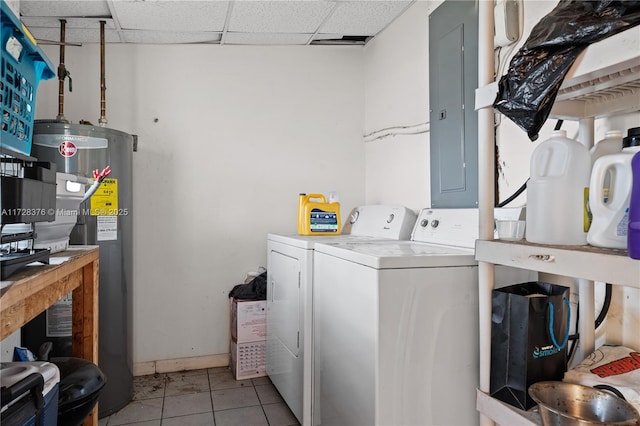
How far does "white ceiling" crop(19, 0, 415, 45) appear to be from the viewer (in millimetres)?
2475

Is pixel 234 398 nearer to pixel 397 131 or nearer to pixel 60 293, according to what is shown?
pixel 60 293

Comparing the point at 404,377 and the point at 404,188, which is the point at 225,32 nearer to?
the point at 404,188

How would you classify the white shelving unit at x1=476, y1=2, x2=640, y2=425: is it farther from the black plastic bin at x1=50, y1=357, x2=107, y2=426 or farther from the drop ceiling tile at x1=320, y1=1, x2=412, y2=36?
the drop ceiling tile at x1=320, y1=1, x2=412, y2=36

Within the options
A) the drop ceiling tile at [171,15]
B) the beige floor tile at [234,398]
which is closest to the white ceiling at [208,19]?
the drop ceiling tile at [171,15]

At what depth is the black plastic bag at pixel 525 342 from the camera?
3.96 ft

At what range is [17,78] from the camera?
3.88ft

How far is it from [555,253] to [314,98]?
2543mm

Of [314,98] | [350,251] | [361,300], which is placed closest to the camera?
[361,300]

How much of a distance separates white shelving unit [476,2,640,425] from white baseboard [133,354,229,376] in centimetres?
223

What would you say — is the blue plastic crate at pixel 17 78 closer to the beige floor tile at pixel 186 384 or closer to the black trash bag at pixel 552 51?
the black trash bag at pixel 552 51

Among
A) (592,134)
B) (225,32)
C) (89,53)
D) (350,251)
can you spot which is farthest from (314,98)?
(592,134)

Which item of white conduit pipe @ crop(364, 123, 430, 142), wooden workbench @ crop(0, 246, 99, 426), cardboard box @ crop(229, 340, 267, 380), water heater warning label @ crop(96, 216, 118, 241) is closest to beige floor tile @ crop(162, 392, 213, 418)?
cardboard box @ crop(229, 340, 267, 380)

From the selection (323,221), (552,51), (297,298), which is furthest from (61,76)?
(552,51)

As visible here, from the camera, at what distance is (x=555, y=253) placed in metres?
1.01
